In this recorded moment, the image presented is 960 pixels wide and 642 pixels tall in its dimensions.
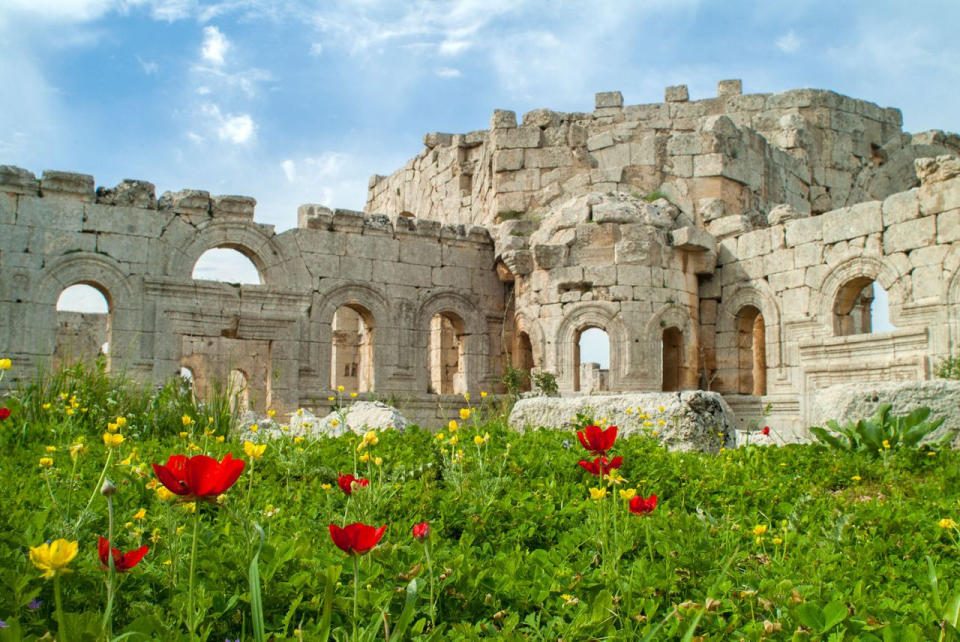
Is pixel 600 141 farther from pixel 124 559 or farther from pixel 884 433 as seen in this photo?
pixel 124 559

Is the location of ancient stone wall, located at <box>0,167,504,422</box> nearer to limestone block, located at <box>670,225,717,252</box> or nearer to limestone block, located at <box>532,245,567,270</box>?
limestone block, located at <box>532,245,567,270</box>

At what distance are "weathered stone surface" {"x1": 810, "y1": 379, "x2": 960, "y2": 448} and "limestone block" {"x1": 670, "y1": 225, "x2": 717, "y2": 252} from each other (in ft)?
26.6

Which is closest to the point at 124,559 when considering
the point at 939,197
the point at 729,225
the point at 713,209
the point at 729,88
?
the point at 939,197

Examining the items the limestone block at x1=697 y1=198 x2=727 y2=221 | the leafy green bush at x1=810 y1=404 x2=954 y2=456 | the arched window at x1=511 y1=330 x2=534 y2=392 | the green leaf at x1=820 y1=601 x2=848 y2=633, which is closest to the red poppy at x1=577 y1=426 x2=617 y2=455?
the green leaf at x1=820 y1=601 x2=848 y2=633

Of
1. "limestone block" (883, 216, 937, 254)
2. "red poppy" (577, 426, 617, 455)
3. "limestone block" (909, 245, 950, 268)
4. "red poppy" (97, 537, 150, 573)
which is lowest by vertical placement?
"red poppy" (97, 537, 150, 573)

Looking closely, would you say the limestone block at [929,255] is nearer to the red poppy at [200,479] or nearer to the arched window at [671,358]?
the arched window at [671,358]

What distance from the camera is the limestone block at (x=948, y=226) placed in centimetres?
1259

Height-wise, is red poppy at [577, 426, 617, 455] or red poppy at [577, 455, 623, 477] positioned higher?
red poppy at [577, 426, 617, 455]

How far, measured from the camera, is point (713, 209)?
17344 millimetres

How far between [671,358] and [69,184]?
11.7 metres

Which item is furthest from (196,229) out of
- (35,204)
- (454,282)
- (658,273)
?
(658,273)

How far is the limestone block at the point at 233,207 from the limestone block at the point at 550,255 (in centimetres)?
544

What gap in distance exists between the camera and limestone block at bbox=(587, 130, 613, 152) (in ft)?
60.8

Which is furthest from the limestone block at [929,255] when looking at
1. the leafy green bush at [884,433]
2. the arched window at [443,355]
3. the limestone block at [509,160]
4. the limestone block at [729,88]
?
the arched window at [443,355]
